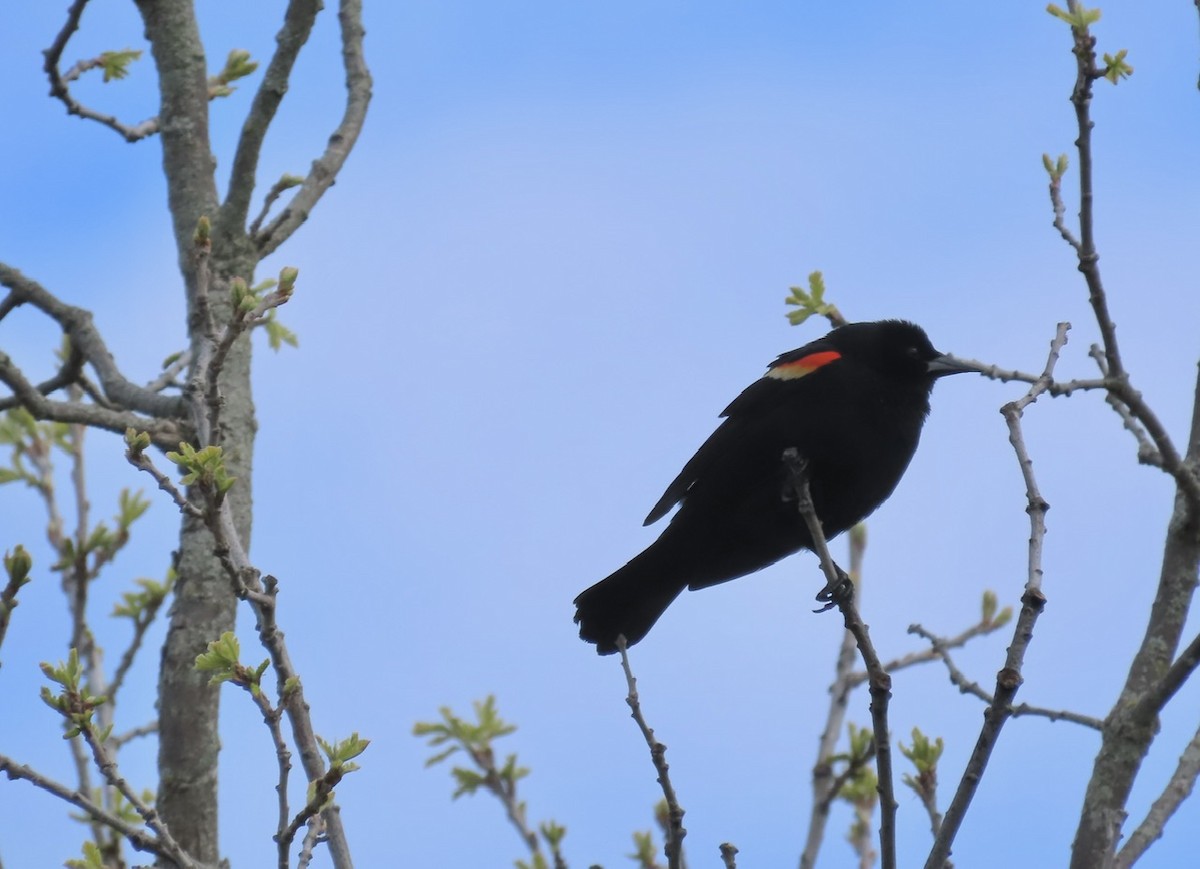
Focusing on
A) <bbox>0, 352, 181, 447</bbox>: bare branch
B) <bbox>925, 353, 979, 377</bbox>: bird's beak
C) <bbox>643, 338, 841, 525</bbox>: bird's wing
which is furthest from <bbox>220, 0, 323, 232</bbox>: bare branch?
<bbox>925, 353, 979, 377</bbox>: bird's beak

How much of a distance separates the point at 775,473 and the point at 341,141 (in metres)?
2.27

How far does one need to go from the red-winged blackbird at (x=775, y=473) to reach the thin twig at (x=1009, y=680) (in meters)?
1.75

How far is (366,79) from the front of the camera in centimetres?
561

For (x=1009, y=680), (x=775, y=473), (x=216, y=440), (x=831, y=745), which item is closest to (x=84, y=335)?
(x=216, y=440)

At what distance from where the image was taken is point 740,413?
4.70 metres

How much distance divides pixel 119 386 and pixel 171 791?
5.14 feet

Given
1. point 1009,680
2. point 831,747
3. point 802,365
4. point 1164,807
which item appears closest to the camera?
point 1009,680

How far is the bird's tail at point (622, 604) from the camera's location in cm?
465

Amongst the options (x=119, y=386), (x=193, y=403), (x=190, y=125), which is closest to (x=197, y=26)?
(x=190, y=125)

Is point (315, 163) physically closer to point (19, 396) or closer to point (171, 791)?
point (19, 396)

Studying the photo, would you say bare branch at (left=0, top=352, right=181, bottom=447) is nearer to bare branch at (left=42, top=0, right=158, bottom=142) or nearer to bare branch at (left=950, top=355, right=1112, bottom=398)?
bare branch at (left=42, top=0, right=158, bottom=142)

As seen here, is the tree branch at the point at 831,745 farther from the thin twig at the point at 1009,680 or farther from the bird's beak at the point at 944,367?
the thin twig at the point at 1009,680

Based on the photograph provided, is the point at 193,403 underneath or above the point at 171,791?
above

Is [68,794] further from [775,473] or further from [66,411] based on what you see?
[775,473]
